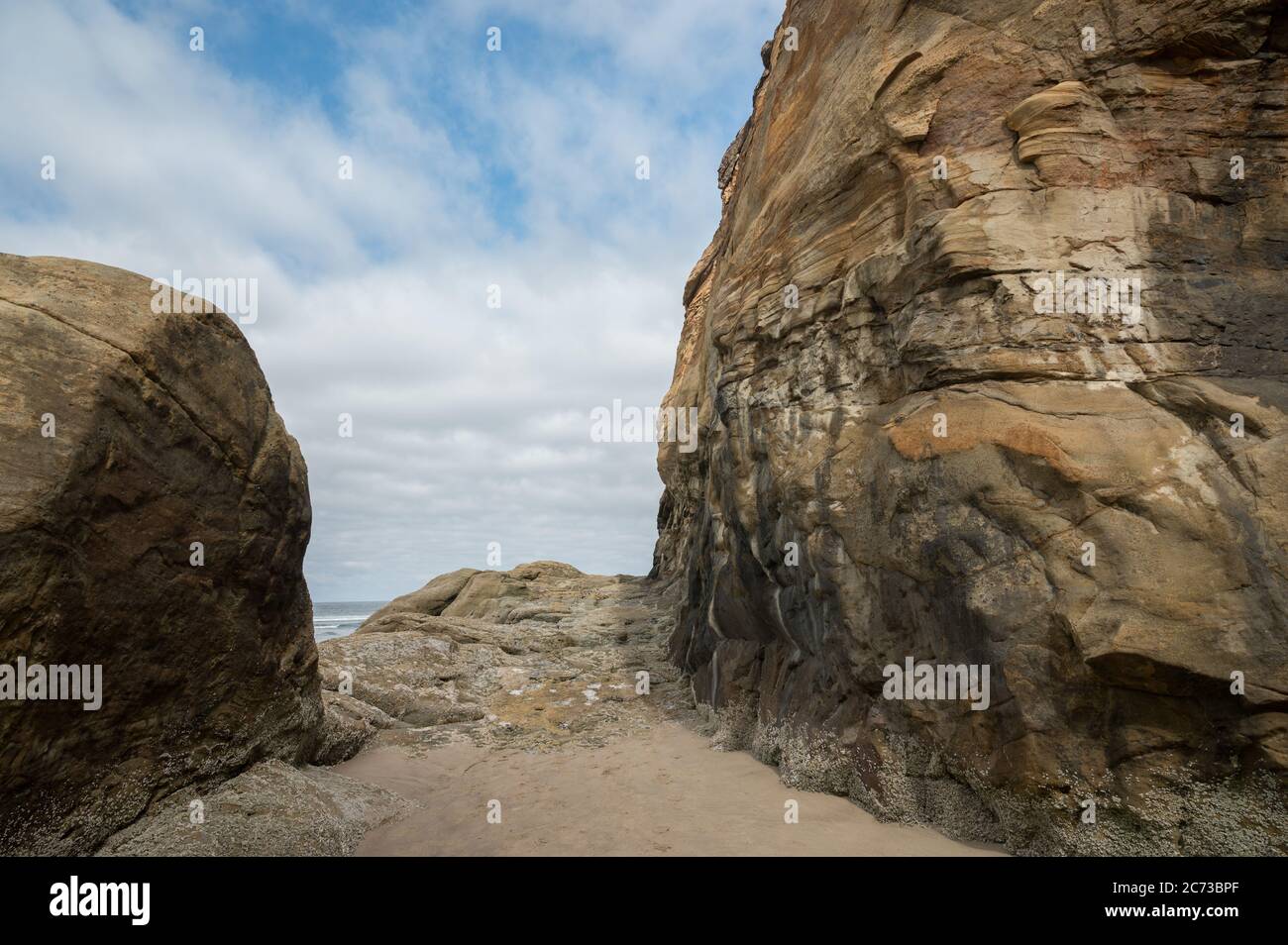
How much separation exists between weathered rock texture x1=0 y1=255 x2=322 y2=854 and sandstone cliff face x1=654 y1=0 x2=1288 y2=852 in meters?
5.85

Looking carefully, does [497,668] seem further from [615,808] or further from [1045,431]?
[1045,431]

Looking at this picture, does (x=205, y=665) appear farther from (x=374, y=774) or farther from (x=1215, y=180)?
(x=1215, y=180)

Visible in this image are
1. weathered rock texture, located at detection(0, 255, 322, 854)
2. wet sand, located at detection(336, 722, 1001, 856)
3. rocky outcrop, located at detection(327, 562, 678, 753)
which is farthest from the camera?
rocky outcrop, located at detection(327, 562, 678, 753)

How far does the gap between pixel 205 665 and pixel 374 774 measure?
9.22 feet

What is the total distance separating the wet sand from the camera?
5.91 meters

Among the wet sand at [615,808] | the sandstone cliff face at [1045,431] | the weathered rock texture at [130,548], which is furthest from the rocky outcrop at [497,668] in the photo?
the sandstone cliff face at [1045,431]

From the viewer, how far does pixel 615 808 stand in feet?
23.3

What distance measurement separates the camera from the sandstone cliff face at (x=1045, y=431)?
16.8ft

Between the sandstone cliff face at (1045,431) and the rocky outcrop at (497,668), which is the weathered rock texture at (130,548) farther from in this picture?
the sandstone cliff face at (1045,431)

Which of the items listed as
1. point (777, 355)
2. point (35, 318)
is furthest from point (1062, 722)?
point (35, 318)

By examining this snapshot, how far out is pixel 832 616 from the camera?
7758mm

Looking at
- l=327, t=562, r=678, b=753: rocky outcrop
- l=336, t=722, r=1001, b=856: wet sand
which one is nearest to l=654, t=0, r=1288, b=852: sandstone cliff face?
l=336, t=722, r=1001, b=856: wet sand

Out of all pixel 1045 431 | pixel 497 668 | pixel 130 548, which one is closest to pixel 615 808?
pixel 130 548

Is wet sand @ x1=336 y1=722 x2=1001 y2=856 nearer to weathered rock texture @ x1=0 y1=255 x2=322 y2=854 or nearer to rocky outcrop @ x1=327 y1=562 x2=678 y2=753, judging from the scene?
rocky outcrop @ x1=327 y1=562 x2=678 y2=753
